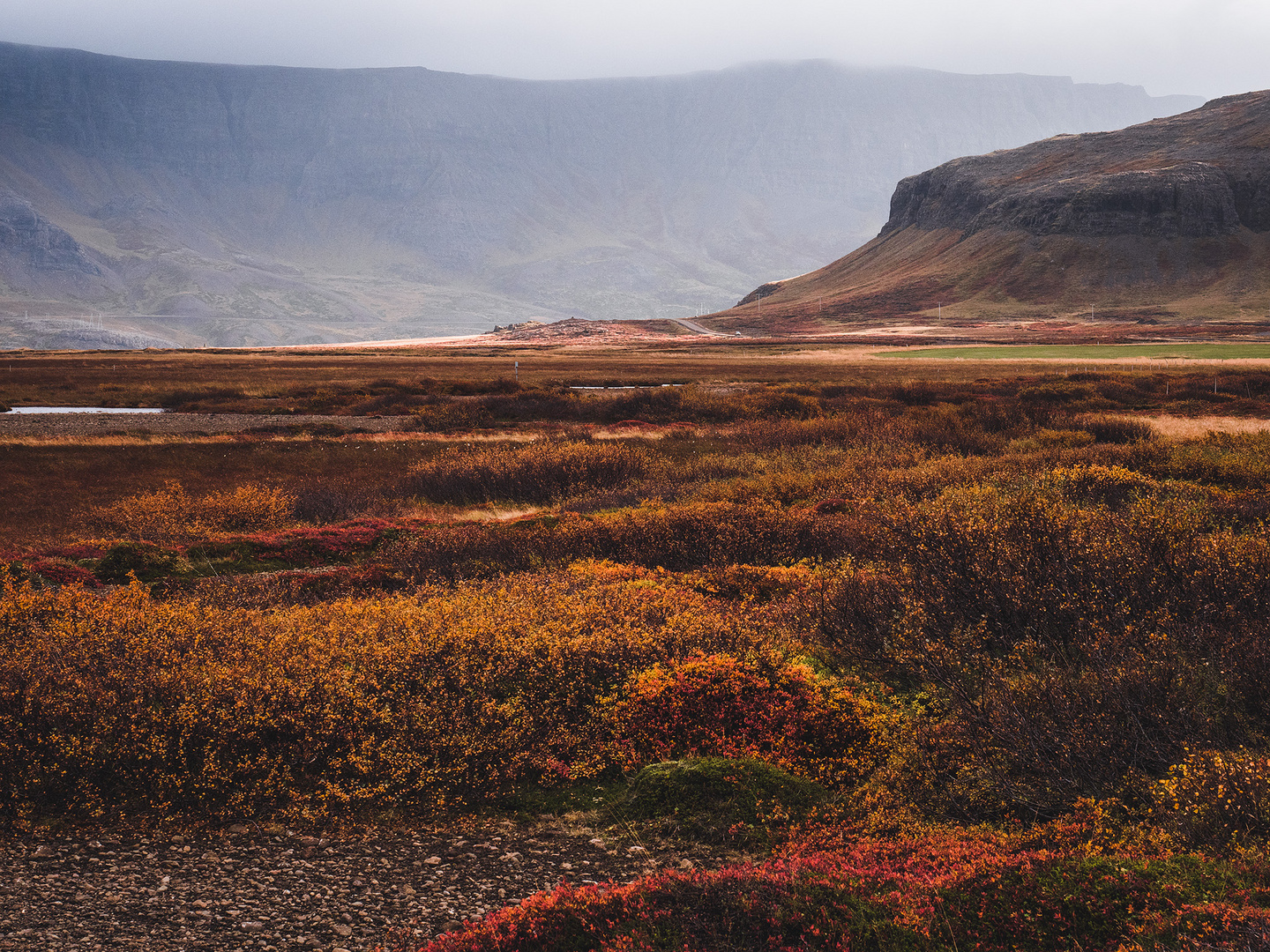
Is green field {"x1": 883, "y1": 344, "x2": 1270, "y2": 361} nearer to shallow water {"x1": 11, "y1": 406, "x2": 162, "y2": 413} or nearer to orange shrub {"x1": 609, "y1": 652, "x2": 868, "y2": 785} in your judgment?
shallow water {"x1": 11, "y1": 406, "x2": 162, "y2": 413}

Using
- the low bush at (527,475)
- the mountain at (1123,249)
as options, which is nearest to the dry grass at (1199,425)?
the low bush at (527,475)

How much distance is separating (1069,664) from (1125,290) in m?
183

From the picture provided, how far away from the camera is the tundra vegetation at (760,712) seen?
15.8ft

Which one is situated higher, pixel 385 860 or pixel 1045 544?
pixel 1045 544

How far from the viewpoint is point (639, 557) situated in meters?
16.0

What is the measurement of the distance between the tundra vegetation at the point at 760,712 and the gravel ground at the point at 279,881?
0.30 metres

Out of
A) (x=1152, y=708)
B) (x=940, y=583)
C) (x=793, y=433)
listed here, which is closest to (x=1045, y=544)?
(x=940, y=583)

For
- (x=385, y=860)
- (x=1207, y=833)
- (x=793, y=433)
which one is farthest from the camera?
(x=793, y=433)

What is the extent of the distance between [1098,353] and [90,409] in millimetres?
83117

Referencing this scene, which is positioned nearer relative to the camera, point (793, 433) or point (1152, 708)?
point (1152, 708)

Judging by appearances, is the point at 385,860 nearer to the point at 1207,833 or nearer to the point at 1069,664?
the point at 1207,833

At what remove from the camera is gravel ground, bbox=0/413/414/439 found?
3607cm

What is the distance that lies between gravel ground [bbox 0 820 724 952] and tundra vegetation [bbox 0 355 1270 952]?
0.97ft

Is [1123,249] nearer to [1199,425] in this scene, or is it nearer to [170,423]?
[1199,425]
